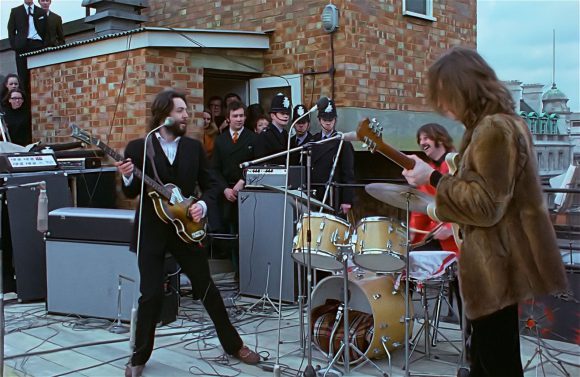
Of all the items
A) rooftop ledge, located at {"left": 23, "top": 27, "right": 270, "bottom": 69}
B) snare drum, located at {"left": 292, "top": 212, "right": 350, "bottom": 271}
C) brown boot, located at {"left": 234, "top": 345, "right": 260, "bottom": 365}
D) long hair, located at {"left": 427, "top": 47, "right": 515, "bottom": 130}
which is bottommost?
brown boot, located at {"left": 234, "top": 345, "right": 260, "bottom": 365}

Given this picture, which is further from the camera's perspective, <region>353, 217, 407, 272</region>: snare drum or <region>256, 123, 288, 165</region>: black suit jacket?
<region>256, 123, 288, 165</region>: black suit jacket

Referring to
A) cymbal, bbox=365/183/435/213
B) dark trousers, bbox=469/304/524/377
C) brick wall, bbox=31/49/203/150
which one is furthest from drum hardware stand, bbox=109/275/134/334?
dark trousers, bbox=469/304/524/377

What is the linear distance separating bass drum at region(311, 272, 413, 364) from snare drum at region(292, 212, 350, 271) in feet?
1.06

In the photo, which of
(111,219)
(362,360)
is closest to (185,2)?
(111,219)

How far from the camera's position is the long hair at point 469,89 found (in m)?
2.96

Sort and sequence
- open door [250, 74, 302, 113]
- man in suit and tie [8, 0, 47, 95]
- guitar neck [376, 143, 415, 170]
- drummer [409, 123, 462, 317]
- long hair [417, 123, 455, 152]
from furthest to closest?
man in suit and tie [8, 0, 47, 95]
open door [250, 74, 302, 113]
long hair [417, 123, 455, 152]
drummer [409, 123, 462, 317]
guitar neck [376, 143, 415, 170]

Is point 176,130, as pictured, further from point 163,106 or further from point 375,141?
point 375,141

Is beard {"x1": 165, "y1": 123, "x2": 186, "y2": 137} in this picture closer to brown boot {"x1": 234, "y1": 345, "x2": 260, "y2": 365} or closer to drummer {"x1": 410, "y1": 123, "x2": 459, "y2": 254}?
brown boot {"x1": 234, "y1": 345, "x2": 260, "y2": 365}

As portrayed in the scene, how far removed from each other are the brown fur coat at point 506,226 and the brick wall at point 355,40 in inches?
210

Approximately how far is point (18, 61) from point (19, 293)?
4.23 meters

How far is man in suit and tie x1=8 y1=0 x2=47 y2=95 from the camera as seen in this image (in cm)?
995

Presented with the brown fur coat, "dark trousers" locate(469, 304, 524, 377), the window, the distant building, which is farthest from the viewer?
the distant building

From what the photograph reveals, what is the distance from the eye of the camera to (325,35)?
824 cm

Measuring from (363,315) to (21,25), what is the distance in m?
7.32
